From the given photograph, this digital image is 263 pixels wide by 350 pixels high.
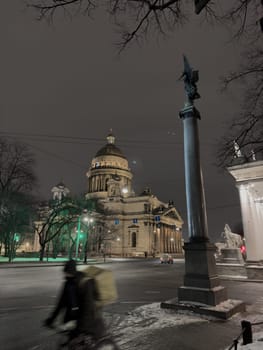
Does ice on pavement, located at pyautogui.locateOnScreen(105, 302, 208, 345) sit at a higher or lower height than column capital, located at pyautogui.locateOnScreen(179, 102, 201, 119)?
lower

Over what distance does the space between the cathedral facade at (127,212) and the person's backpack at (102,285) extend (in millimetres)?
70602

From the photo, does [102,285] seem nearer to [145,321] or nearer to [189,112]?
[145,321]

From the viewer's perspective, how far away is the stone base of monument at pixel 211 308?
673 cm

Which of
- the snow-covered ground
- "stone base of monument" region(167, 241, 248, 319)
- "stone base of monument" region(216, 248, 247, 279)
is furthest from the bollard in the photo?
"stone base of monument" region(216, 248, 247, 279)

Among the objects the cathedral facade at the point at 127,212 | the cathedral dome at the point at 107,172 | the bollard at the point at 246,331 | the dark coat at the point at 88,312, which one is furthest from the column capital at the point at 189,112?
the cathedral dome at the point at 107,172

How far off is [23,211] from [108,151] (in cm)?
6992

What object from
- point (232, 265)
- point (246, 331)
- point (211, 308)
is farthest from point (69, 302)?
point (232, 265)

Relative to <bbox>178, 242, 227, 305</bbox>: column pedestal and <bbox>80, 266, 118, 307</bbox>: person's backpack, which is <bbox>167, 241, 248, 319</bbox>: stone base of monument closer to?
<bbox>178, 242, 227, 305</bbox>: column pedestal

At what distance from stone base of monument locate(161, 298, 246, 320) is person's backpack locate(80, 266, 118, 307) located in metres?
4.04

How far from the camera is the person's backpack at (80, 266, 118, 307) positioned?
13.0 ft

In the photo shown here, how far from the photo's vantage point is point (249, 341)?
430cm

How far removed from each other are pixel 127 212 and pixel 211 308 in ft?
271

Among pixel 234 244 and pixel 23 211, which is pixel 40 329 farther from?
pixel 23 211

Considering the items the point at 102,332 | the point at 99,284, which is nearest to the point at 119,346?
the point at 102,332
